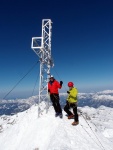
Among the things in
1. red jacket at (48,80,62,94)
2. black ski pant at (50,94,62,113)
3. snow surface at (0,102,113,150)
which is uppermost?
red jacket at (48,80,62,94)

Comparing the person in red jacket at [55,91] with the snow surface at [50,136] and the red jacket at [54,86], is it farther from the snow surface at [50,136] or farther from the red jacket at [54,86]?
the snow surface at [50,136]

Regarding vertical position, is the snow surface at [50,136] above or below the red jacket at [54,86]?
below

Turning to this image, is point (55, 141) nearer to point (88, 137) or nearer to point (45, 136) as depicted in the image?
point (45, 136)

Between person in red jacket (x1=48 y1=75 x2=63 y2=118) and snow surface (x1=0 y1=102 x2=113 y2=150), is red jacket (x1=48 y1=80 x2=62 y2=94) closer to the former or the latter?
person in red jacket (x1=48 y1=75 x2=63 y2=118)

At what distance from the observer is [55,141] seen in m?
17.0

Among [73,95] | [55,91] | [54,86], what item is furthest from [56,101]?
[73,95]

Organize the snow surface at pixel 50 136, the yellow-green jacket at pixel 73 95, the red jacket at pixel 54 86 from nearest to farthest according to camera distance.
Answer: the snow surface at pixel 50 136
the yellow-green jacket at pixel 73 95
the red jacket at pixel 54 86

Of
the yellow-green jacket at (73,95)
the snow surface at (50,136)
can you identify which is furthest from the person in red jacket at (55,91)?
the yellow-green jacket at (73,95)

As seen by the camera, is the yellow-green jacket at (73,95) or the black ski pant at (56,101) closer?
the yellow-green jacket at (73,95)

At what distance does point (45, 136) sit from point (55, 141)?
1873mm

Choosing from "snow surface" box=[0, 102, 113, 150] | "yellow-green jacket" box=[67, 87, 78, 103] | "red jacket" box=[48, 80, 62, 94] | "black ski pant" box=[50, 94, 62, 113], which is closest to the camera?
"snow surface" box=[0, 102, 113, 150]

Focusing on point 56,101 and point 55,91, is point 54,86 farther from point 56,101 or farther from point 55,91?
point 56,101

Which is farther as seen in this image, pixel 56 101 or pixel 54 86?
pixel 56 101

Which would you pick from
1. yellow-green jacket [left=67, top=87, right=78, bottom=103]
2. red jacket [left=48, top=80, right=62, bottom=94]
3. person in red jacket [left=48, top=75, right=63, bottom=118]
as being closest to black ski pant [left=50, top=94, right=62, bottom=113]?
person in red jacket [left=48, top=75, right=63, bottom=118]
